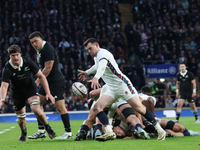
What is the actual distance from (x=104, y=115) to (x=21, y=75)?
69.7 inches

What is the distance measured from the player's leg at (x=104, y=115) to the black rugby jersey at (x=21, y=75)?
134 centimetres

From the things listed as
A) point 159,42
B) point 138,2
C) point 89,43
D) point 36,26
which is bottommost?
point 89,43

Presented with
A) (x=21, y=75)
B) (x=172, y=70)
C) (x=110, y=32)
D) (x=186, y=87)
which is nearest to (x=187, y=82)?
(x=186, y=87)

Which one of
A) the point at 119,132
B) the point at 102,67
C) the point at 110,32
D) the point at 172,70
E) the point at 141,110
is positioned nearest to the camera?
the point at 102,67

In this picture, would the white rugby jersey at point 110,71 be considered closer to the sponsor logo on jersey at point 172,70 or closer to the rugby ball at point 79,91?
the rugby ball at point 79,91

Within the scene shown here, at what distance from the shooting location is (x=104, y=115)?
571cm

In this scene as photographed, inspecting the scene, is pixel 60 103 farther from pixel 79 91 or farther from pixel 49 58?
pixel 49 58

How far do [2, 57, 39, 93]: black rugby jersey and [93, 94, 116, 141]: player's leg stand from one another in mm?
1343

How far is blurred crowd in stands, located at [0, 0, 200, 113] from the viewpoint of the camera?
58.7ft

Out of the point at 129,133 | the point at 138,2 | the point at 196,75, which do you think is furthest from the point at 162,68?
the point at 129,133

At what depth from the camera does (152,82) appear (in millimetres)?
17875

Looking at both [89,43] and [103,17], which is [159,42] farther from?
[89,43]

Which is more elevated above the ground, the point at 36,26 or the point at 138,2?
the point at 138,2

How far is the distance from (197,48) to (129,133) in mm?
14204
